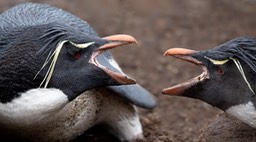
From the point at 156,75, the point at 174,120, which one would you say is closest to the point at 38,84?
the point at 174,120

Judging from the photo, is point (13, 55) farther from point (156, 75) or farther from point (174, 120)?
point (156, 75)

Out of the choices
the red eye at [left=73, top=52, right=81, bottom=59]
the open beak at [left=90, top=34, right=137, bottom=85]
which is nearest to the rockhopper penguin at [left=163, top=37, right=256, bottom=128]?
the open beak at [left=90, top=34, right=137, bottom=85]

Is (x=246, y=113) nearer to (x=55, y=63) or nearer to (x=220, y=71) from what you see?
(x=220, y=71)

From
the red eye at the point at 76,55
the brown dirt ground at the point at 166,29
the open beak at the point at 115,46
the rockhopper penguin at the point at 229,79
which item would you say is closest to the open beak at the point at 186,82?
the rockhopper penguin at the point at 229,79

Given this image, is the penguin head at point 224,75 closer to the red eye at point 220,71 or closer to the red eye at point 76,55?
the red eye at point 220,71

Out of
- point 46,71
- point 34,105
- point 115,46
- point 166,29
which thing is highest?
point 115,46

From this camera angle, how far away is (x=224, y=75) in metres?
3.72

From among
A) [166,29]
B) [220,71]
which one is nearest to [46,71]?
[220,71]

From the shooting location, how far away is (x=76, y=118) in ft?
13.7

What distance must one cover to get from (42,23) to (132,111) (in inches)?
36.2

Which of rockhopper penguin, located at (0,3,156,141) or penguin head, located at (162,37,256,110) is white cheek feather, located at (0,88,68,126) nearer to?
rockhopper penguin, located at (0,3,156,141)

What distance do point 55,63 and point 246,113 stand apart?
3.20ft

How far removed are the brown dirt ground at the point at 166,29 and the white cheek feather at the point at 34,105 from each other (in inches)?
69.5

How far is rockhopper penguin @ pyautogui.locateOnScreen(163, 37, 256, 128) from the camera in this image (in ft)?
11.9
